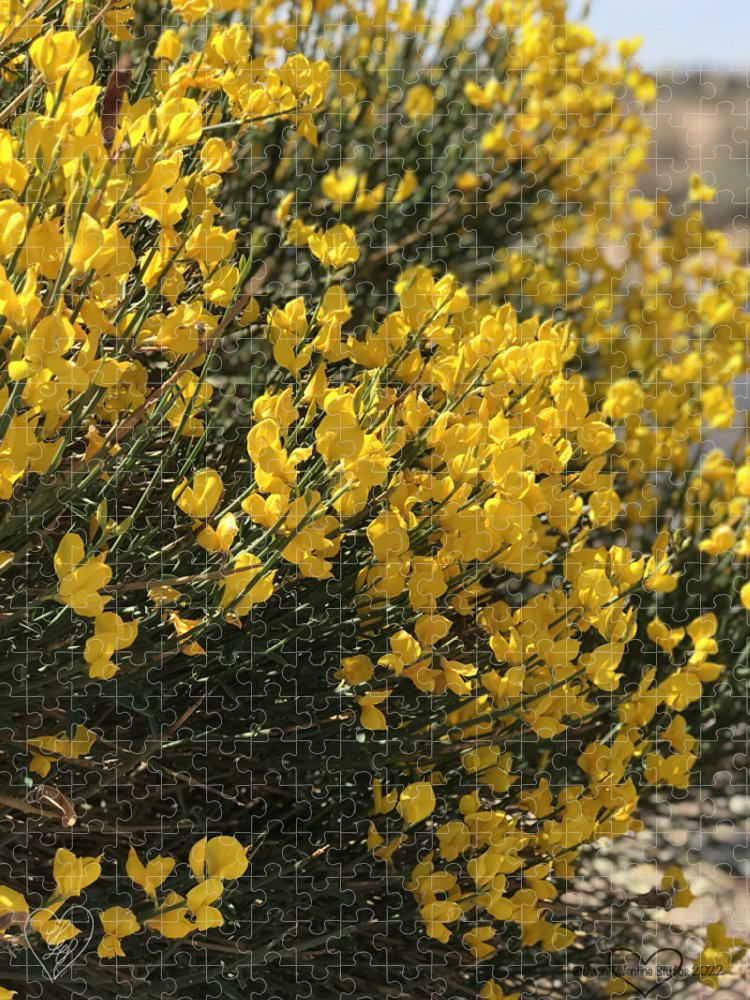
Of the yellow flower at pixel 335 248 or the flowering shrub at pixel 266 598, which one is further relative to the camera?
the yellow flower at pixel 335 248

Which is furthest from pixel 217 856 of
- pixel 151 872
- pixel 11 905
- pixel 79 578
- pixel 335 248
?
pixel 335 248

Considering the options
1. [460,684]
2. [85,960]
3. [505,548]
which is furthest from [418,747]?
[85,960]

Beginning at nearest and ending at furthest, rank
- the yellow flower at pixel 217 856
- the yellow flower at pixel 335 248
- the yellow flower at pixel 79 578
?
the yellow flower at pixel 79 578 < the yellow flower at pixel 217 856 < the yellow flower at pixel 335 248

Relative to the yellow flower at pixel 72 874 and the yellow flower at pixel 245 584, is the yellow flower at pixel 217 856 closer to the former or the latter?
the yellow flower at pixel 72 874

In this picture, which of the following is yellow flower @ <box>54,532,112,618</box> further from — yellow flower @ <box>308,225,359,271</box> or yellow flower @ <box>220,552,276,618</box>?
yellow flower @ <box>308,225,359,271</box>

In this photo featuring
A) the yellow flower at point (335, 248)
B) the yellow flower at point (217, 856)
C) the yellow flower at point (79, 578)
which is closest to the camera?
the yellow flower at point (79, 578)

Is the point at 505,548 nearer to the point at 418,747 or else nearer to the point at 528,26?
the point at 418,747

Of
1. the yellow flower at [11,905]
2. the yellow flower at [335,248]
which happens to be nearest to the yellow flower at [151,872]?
the yellow flower at [11,905]

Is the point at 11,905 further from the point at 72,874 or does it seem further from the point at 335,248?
the point at 335,248

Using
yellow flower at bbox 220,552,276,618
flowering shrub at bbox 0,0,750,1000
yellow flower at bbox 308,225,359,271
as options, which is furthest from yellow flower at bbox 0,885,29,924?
yellow flower at bbox 308,225,359,271
